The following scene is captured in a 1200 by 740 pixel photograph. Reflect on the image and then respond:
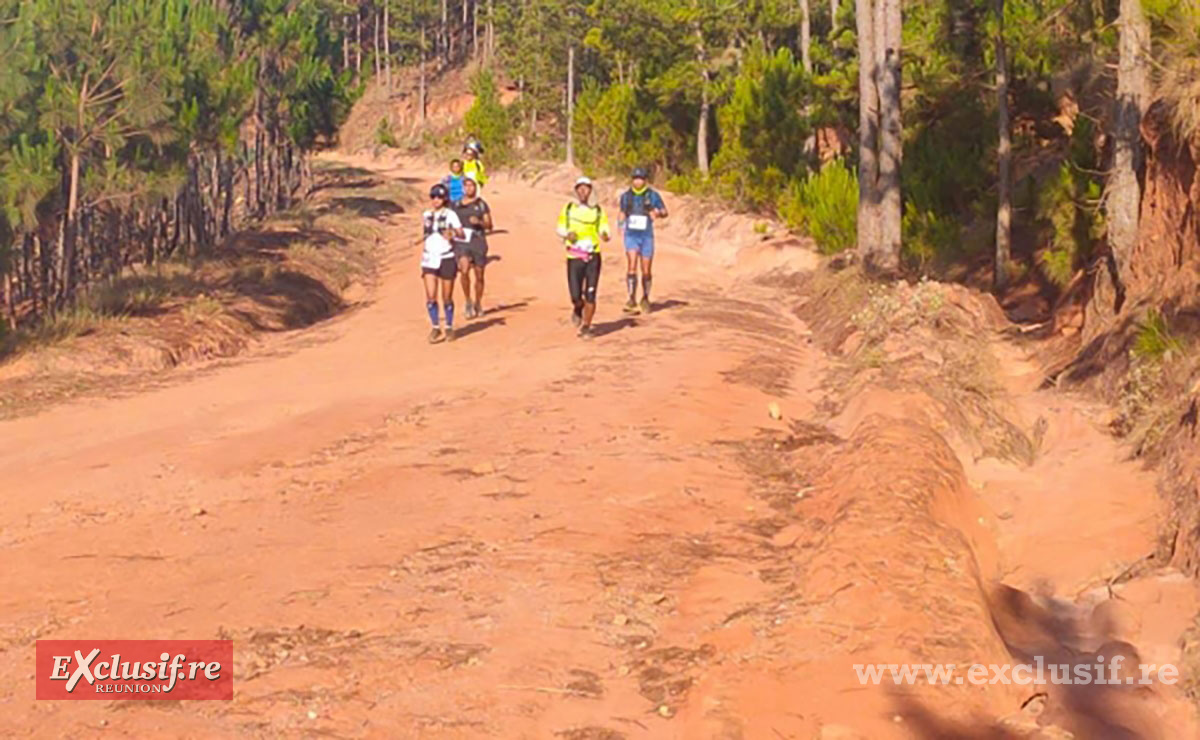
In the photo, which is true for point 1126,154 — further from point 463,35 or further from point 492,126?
point 463,35

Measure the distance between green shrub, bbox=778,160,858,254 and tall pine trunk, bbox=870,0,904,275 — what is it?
92.6 inches

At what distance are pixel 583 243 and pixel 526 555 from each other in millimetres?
7150

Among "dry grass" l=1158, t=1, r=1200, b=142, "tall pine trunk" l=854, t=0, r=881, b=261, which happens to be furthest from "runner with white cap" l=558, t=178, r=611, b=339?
"tall pine trunk" l=854, t=0, r=881, b=261

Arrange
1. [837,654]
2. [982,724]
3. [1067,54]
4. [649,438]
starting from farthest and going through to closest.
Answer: [1067,54]
[649,438]
[837,654]
[982,724]

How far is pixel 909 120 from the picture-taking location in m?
21.6

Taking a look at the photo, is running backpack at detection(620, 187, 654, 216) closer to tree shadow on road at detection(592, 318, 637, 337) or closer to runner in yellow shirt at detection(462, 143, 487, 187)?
tree shadow on road at detection(592, 318, 637, 337)

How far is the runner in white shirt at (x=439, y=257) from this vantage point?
14086 millimetres

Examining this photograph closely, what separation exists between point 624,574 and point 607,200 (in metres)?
28.7

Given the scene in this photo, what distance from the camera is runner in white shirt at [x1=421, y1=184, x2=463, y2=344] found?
1409 cm

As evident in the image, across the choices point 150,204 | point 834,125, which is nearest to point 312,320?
point 150,204

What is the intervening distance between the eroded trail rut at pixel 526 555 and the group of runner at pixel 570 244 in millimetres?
1782

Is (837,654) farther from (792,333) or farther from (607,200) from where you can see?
(607,200)

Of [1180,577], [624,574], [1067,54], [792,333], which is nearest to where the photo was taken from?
[624,574]

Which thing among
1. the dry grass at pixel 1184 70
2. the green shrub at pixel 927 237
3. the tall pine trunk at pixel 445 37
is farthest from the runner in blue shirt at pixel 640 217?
the tall pine trunk at pixel 445 37
